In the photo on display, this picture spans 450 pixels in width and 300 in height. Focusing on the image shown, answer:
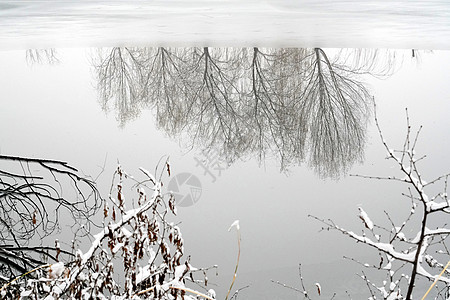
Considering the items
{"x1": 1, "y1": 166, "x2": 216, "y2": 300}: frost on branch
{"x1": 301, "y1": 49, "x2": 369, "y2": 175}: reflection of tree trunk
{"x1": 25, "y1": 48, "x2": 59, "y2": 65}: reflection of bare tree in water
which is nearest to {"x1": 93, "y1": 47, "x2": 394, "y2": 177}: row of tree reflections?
{"x1": 301, "y1": 49, "x2": 369, "y2": 175}: reflection of tree trunk

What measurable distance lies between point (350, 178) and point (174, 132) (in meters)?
2.21

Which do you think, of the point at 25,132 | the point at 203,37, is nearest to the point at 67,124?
the point at 25,132

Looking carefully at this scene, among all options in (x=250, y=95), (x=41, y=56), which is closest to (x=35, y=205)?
(x=41, y=56)

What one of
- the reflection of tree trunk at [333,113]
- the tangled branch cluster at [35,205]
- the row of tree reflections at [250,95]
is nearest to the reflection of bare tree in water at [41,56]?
the row of tree reflections at [250,95]

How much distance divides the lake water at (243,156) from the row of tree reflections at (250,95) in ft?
0.84

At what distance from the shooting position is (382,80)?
941cm

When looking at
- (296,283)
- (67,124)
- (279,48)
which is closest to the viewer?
(296,283)

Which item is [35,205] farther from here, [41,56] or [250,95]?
[250,95]

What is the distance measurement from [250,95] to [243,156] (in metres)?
1.56

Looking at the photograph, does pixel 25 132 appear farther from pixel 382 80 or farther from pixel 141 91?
pixel 382 80

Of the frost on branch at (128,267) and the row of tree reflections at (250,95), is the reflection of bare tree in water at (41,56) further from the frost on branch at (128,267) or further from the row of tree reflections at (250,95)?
the frost on branch at (128,267)

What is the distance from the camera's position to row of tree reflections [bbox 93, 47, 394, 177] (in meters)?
8.15

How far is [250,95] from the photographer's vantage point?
8.98m

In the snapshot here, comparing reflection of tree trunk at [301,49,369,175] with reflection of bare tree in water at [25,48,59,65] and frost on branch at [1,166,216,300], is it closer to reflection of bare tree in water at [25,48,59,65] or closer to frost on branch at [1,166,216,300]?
reflection of bare tree in water at [25,48,59,65]
